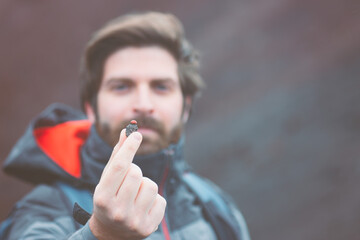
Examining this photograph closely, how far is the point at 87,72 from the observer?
0.69m

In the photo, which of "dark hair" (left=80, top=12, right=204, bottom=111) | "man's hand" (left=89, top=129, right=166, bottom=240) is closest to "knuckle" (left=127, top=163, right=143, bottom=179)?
"man's hand" (left=89, top=129, right=166, bottom=240)

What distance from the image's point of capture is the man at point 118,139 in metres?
0.50

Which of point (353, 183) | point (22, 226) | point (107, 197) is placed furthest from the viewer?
point (353, 183)

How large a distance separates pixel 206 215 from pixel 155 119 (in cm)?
25

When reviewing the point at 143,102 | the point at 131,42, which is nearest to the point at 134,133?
the point at 143,102

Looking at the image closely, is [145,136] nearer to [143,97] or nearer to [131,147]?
[143,97]

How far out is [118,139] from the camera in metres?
0.40

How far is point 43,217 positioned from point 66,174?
0.08m

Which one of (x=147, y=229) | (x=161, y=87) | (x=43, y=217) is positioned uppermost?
(x=161, y=87)

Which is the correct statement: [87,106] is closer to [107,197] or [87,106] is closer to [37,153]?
[37,153]

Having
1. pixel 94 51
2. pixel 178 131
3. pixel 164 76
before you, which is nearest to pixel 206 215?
pixel 178 131

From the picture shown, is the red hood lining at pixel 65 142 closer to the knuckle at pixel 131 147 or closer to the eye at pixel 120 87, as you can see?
the eye at pixel 120 87

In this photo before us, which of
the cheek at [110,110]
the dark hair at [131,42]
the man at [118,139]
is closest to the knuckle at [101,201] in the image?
the man at [118,139]

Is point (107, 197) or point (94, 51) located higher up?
point (94, 51)
